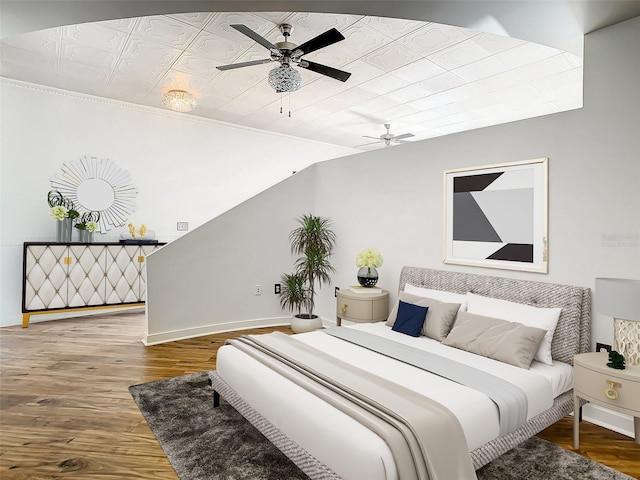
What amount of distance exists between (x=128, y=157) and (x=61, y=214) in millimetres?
1319

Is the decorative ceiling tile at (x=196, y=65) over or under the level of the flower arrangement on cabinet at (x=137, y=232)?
over

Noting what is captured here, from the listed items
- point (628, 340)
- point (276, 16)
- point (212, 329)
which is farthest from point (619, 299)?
point (212, 329)

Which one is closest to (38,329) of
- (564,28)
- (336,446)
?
(336,446)

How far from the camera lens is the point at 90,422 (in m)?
2.83

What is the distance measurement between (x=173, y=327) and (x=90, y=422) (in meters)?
2.07

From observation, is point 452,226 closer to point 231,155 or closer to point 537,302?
point 537,302

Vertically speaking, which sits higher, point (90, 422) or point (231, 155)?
point (231, 155)

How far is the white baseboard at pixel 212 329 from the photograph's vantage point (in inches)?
185

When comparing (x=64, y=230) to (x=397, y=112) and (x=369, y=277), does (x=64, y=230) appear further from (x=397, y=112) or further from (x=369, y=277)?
(x=397, y=112)

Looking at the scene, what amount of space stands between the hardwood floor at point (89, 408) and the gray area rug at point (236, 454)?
0.10 m

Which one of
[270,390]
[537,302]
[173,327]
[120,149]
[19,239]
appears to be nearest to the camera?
[270,390]

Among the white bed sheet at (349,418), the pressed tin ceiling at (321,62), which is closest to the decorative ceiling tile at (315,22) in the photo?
the pressed tin ceiling at (321,62)

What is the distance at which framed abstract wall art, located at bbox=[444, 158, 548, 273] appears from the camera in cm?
322

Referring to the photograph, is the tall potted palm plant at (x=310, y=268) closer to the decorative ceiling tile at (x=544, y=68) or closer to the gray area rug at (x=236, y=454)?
the gray area rug at (x=236, y=454)
